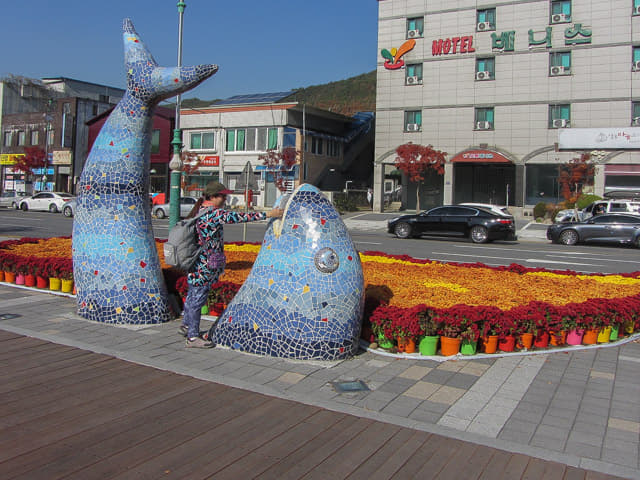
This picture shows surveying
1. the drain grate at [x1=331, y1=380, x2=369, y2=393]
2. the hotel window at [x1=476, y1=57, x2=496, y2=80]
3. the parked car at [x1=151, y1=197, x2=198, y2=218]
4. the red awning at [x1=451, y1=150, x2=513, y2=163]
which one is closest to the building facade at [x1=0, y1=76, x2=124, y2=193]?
the parked car at [x1=151, y1=197, x2=198, y2=218]

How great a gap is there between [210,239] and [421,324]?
241 cm

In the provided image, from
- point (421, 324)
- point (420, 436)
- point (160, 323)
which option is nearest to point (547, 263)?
point (421, 324)

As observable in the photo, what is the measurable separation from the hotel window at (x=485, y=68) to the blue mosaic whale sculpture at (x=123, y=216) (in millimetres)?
33794

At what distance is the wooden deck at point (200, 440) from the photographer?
3.55 m

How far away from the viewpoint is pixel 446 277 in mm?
9477

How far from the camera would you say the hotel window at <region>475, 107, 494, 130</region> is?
3750 centimetres

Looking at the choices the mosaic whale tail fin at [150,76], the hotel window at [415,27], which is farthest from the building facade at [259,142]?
the mosaic whale tail fin at [150,76]

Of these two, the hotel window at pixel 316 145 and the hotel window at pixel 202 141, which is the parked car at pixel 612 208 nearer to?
the hotel window at pixel 316 145

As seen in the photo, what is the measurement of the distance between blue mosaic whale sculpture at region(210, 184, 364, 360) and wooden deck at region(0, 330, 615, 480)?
921 mm

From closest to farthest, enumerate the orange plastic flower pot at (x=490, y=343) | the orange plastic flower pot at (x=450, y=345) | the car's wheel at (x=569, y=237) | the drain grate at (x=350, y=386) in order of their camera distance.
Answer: the drain grate at (x=350, y=386), the orange plastic flower pot at (x=450, y=345), the orange plastic flower pot at (x=490, y=343), the car's wheel at (x=569, y=237)

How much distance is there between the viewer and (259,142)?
42.6 meters

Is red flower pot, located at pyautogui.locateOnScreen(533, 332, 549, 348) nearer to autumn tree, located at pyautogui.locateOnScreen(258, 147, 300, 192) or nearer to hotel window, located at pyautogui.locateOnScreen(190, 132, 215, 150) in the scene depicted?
autumn tree, located at pyautogui.locateOnScreen(258, 147, 300, 192)

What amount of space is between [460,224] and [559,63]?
1944 cm

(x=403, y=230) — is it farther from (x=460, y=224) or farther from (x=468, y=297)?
(x=468, y=297)
